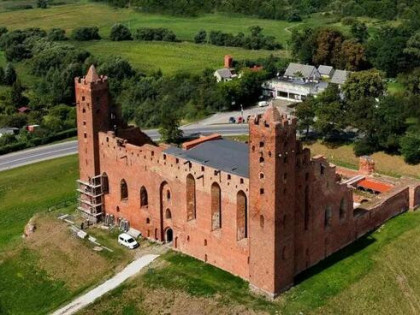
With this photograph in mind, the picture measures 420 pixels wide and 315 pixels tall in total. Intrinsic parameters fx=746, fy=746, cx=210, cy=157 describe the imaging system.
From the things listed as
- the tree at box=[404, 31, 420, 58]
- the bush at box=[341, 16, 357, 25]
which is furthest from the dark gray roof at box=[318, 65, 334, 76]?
the bush at box=[341, 16, 357, 25]

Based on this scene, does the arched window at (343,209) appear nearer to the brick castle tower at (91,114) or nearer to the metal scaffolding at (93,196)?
the metal scaffolding at (93,196)

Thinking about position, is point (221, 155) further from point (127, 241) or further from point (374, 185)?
Answer: point (374, 185)

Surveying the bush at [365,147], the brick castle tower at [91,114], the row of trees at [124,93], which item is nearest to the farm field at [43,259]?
the brick castle tower at [91,114]

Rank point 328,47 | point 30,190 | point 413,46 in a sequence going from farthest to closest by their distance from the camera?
point 328,47
point 413,46
point 30,190

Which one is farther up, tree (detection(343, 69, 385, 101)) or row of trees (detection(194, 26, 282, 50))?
row of trees (detection(194, 26, 282, 50))

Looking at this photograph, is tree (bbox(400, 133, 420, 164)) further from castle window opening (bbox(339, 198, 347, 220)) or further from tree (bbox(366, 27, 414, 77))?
tree (bbox(366, 27, 414, 77))

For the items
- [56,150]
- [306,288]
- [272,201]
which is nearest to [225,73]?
[56,150]
